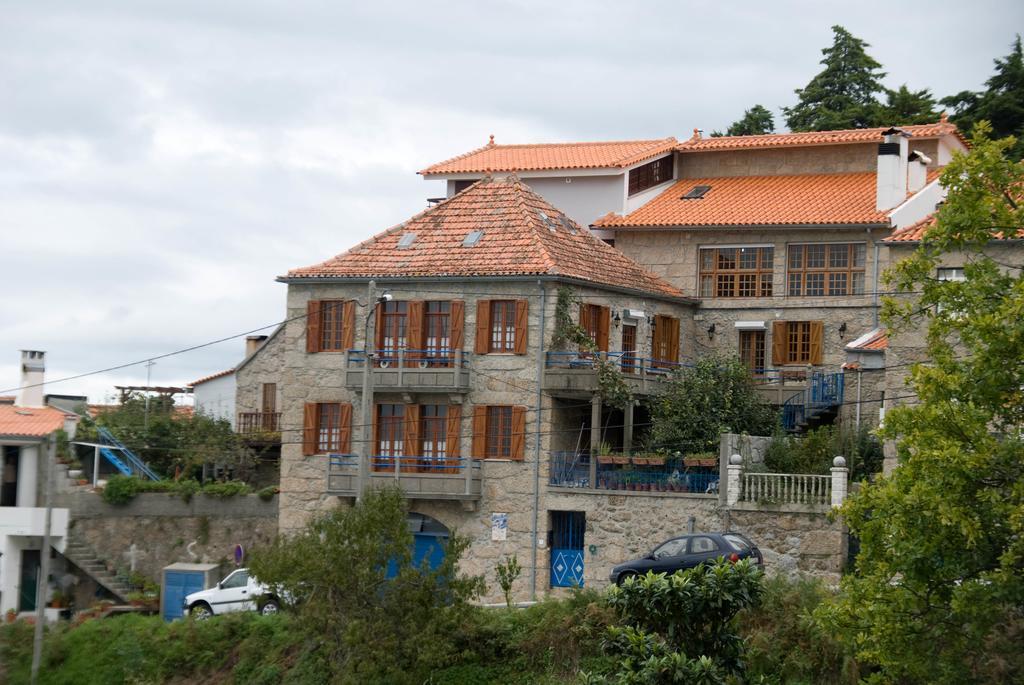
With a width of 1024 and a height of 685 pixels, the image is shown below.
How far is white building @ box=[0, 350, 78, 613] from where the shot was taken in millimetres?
45531

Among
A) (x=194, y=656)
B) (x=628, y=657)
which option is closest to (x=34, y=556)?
(x=194, y=656)

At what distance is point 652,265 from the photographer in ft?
158

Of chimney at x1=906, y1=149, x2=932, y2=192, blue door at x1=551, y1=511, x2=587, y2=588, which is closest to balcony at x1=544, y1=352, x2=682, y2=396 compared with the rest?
blue door at x1=551, y1=511, x2=587, y2=588

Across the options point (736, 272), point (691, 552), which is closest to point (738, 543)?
point (691, 552)

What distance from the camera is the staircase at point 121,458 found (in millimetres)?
48906

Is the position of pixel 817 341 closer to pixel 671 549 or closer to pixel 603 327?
pixel 603 327

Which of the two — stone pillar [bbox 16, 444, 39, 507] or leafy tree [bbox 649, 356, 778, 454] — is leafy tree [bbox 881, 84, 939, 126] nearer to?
leafy tree [bbox 649, 356, 778, 454]

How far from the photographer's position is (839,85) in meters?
A: 64.8

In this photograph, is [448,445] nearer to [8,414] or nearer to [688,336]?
[688,336]

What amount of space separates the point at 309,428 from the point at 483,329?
220 inches

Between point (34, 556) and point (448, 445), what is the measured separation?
502 inches

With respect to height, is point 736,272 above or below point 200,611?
above

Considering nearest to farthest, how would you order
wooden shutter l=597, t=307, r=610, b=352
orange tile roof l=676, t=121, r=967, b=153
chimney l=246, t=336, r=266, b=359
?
wooden shutter l=597, t=307, r=610, b=352 < orange tile roof l=676, t=121, r=967, b=153 < chimney l=246, t=336, r=266, b=359

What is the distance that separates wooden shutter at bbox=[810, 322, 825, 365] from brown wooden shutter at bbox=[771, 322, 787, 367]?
2.71 ft
